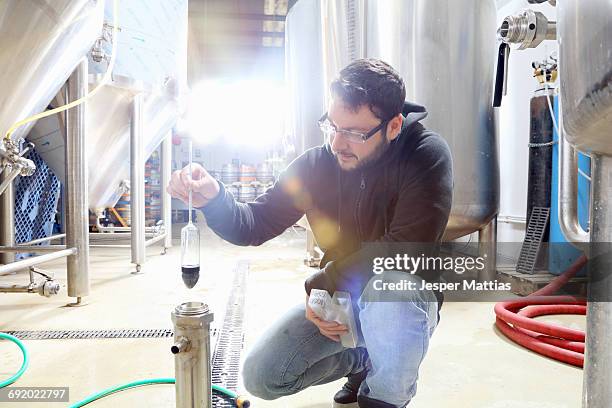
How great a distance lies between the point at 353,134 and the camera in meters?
0.86

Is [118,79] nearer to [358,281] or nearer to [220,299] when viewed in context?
[220,299]

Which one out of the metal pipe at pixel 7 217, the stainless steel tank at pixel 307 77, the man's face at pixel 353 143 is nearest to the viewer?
the man's face at pixel 353 143

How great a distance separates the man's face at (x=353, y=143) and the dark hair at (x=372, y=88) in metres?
0.01

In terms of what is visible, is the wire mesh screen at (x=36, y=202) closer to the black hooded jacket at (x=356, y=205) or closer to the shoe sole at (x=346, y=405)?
the black hooded jacket at (x=356, y=205)

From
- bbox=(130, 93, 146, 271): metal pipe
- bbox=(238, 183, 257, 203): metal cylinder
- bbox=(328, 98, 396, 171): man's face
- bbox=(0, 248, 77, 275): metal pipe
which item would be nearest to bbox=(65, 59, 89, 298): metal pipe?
bbox=(0, 248, 77, 275): metal pipe

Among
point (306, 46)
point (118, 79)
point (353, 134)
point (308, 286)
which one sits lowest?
point (308, 286)

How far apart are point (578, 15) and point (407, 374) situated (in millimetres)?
642

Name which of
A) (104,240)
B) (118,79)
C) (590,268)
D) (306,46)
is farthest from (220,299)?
(104,240)

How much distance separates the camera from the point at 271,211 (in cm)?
101

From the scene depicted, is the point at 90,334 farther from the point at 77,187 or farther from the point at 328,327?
the point at 328,327

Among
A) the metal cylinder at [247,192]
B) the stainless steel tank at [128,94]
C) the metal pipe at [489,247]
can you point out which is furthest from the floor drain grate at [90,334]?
the metal cylinder at [247,192]

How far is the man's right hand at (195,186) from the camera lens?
792 millimetres

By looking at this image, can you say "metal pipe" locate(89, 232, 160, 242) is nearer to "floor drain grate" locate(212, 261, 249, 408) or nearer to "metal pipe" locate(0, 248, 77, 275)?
"metal pipe" locate(0, 248, 77, 275)

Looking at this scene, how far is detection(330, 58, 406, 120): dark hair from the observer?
0.85 meters
